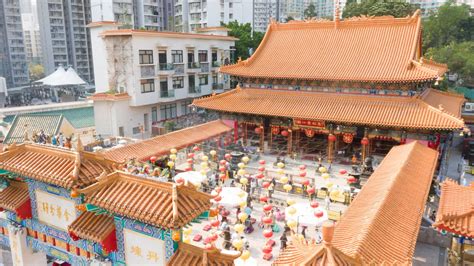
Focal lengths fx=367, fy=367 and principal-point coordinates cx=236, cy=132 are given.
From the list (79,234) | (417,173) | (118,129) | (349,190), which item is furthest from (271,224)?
(118,129)

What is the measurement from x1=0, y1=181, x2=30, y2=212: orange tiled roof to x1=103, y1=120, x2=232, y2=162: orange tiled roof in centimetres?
732

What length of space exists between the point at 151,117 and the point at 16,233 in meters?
29.3

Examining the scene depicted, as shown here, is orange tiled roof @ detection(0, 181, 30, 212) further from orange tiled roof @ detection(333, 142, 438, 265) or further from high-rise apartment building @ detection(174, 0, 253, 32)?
high-rise apartment building @ detection(174, 0, 253, 32)

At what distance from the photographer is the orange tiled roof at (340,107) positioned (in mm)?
23547

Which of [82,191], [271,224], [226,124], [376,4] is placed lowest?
[271,224]

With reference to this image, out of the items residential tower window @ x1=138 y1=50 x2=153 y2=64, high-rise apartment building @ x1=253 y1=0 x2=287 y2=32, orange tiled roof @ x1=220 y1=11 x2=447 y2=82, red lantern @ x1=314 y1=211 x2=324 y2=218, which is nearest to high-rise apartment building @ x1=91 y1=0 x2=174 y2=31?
residential tower window @ x1=138 y1=50 x2=153 y2=64

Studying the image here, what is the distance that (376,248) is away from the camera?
392 inches

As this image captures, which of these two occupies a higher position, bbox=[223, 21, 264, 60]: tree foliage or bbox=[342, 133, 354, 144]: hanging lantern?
bbox=[223, 21, 264, 60]: tree foliage

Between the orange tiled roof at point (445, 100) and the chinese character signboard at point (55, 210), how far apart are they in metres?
25.3

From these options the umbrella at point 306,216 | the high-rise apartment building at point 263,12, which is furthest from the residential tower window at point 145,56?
the high-rise apartment building at point 263,12

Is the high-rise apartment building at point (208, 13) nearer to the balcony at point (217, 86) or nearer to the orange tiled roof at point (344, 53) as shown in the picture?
the balcony at point (217, 86)

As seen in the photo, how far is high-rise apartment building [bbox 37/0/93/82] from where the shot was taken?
73.6m

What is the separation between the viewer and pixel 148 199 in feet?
29.0

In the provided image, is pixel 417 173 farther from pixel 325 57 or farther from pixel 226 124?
pixel 226 124
